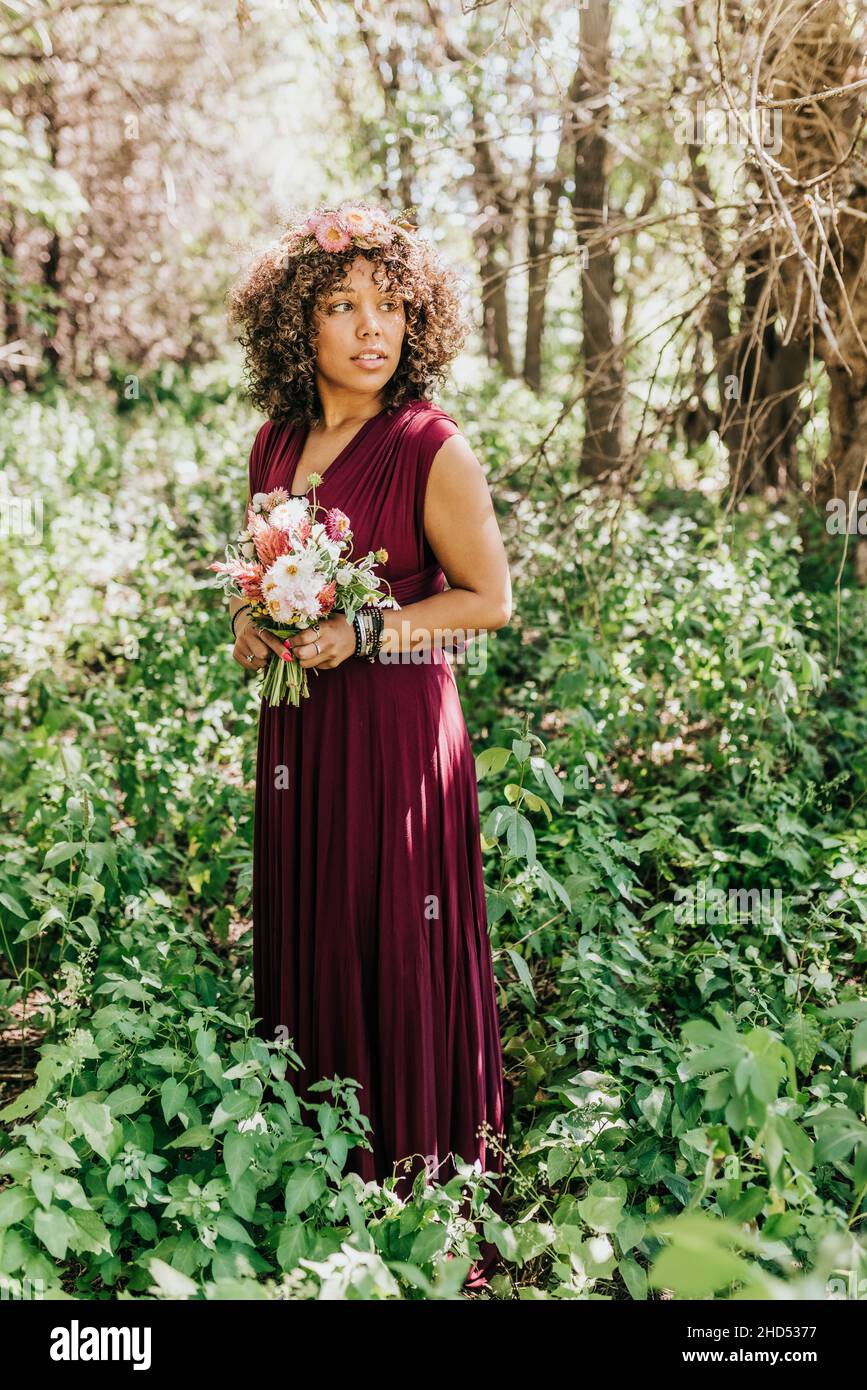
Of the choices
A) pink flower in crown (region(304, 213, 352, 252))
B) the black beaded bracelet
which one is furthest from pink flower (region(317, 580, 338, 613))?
pink flower in crown (region(304, 213, 352, 252))

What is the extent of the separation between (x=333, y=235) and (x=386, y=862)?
136 centimetres

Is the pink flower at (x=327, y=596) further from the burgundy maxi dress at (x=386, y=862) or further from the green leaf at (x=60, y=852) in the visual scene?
the green leaf at (x=60, y=852)

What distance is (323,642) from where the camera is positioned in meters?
2.31

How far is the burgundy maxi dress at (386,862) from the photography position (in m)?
2.43

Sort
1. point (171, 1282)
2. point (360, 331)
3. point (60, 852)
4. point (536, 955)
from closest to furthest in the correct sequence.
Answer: point (171, 1282)
point (360, 331)
point (60, 852)
point (536, 955)

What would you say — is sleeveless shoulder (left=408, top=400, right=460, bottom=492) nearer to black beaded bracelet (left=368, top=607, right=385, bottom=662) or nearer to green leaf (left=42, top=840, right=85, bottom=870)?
black beaded bracelet (left=368, top=607, right=385, bottom=662)

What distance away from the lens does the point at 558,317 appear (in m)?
19.2

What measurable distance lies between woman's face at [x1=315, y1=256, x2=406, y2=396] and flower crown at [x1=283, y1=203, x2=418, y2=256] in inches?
1.9

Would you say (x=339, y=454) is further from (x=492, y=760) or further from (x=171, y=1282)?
(x=171, y=1282)

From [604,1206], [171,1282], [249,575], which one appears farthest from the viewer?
[249,575]

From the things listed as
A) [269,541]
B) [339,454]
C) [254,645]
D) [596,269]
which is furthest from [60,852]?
[596,269]

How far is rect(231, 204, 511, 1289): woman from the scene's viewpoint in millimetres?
2404

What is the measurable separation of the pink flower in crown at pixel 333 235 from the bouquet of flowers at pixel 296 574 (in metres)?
0.52
